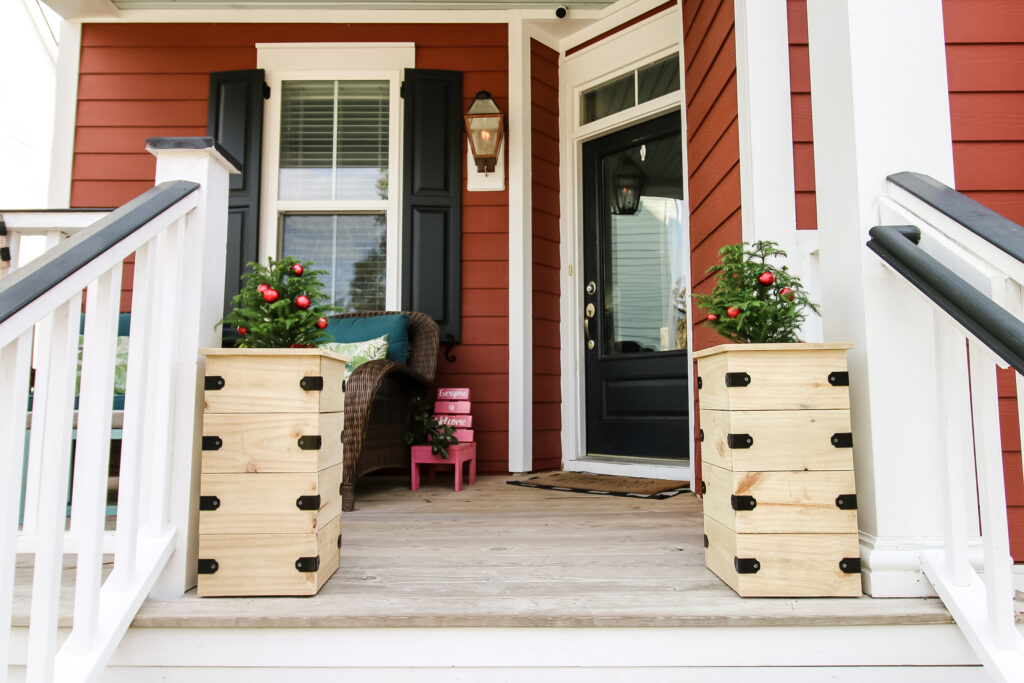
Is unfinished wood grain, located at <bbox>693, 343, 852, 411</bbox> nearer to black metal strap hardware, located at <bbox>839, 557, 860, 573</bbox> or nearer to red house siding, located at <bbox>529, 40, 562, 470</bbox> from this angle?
black metal strap hardware, located at <bbox>839, 557, 860, 573</bbox>

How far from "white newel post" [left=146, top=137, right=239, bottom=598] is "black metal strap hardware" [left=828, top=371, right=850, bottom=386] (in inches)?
54.2

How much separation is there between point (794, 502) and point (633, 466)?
6.77 feet

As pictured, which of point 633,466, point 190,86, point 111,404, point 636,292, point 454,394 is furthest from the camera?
point 190,86

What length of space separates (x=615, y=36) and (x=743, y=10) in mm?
1563

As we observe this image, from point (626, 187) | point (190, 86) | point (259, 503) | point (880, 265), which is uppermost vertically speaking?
point (190, 86)

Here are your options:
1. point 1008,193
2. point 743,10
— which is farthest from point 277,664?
point 743,10

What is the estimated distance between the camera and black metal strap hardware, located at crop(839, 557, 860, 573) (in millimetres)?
1275

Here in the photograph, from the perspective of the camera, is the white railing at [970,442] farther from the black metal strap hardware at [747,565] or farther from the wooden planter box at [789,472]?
the black metal strap hardware at [747,565]

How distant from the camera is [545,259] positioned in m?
3.66

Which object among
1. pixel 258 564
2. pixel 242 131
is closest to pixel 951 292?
pixel 258 564

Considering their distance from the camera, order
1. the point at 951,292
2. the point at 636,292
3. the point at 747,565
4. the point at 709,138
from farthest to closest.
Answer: the point at 636,292
the point at 709,138
the point at 747,565
the point at 951,292

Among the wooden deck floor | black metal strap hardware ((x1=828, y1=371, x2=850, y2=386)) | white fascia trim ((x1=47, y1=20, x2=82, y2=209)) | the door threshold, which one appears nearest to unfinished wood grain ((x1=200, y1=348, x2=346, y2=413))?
the wooden deck floor

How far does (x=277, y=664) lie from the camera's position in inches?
46.9

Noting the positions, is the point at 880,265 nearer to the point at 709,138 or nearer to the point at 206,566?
the point at 709,138
